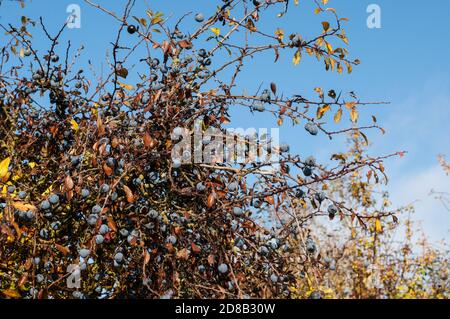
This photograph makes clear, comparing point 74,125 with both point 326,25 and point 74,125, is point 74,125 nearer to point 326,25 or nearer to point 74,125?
point 74,125

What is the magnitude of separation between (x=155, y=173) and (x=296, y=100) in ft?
2.33

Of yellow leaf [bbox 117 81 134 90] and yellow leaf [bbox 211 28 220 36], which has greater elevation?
yellow leaf [bbox 211 28 220 36]

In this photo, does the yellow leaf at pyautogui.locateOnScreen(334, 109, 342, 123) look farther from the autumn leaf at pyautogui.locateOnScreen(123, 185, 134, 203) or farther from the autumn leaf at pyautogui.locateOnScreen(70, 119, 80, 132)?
the autumn leaf at pyautogui.locateOnScreen(70, 119, 80, 132)

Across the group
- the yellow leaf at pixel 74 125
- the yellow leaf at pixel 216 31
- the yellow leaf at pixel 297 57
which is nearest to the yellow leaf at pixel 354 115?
the yellow leaf at pixel 297 57

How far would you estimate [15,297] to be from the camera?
6.66ft

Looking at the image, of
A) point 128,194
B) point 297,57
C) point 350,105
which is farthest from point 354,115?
point 128,194

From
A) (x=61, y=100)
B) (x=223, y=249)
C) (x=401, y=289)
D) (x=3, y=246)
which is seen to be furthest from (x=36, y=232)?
(x=401, y=289)

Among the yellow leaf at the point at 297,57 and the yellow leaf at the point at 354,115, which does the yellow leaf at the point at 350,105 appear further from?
the yellow leaf at the point at 297,57

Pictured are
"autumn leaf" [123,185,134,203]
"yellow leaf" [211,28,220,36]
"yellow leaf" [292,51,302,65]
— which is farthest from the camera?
"yellow leaf" [211,28,220,36]

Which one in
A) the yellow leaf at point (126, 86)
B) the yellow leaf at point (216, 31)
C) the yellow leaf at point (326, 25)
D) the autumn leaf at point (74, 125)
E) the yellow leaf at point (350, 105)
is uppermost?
the yellow leaf at point (216, 31)

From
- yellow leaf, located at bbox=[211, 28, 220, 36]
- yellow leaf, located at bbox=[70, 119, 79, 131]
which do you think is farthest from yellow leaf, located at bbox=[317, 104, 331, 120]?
yellow leaf, located at bbox=[70, 119, 79, 131]

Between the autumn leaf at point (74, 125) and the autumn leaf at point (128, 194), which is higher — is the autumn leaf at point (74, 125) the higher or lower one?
the higher one

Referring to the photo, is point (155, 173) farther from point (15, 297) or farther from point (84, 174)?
point (15, 297)

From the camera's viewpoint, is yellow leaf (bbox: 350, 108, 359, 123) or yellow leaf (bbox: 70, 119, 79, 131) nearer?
yellow leaf (bbox: 350, 108, 359, 123)
